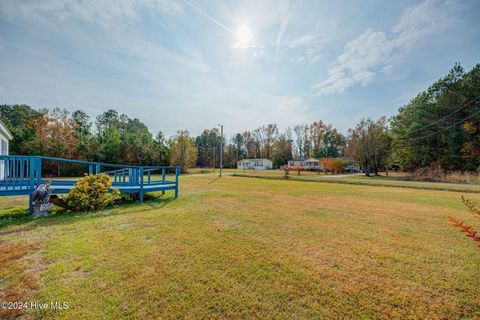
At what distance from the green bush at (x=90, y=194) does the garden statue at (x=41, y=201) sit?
47cm

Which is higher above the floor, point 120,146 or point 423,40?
point 423,40

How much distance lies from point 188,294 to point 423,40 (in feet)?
45.8

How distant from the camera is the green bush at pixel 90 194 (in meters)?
5.34

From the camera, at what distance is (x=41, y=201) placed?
4.80m

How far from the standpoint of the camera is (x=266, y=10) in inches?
314

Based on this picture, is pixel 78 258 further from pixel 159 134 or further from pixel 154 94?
pixel 159 134

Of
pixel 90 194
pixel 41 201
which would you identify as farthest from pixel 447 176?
pixel 41 201

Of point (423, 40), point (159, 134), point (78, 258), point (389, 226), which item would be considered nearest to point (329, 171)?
point (423, 40)

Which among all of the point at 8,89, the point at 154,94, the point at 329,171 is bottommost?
the point at 329,171

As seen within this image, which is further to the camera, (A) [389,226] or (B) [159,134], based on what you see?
(B) [159,134]

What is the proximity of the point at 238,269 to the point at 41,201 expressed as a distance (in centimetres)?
558

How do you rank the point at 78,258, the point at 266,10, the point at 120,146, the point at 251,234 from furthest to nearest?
the point at 120,146
the point at 266,10
the point at 251,234
the point at 78,258

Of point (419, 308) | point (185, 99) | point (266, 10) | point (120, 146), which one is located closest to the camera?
point (419, 308)

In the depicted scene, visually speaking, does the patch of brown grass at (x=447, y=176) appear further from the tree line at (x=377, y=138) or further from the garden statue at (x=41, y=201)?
the garden statue at (x=41, y=201)
